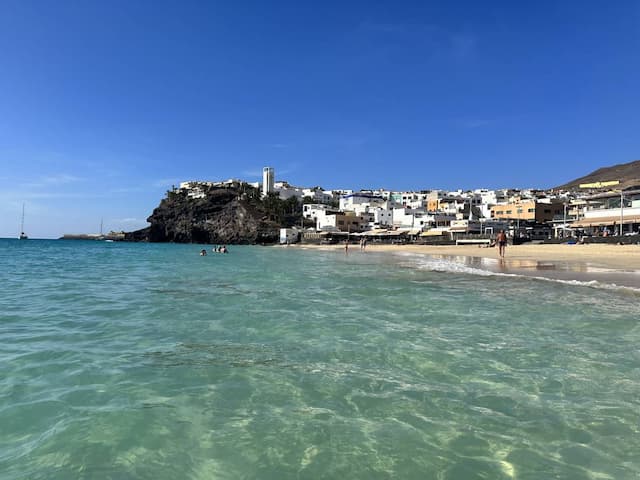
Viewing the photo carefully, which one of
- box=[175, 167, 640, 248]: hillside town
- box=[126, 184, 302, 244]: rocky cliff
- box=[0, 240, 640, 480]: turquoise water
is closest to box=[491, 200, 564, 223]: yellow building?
box=[175, 167, 640, 248]: hillside town

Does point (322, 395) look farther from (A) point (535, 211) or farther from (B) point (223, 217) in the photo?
(B) point (223, 217)

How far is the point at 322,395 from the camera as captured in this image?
4.88 meters

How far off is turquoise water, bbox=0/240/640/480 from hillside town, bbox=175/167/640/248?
47099 millimetres

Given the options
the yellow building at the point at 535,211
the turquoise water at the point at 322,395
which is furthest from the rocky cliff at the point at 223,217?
the turquoise water at the point at 322,395

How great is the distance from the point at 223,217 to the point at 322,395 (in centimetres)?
13070

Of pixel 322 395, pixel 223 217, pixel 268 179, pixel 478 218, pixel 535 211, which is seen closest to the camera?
pixel 322 395

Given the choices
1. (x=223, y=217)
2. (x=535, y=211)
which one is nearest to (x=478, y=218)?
(x=535, y=211)

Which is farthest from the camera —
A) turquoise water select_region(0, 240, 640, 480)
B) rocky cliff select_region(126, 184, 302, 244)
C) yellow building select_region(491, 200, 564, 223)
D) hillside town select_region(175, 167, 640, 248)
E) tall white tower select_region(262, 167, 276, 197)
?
tall white tower select_region(262, 167, 276, 197)

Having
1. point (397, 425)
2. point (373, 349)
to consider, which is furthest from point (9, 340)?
point (397, 425)

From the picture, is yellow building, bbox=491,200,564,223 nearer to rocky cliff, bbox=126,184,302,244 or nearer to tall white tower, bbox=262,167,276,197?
rocky cliff, bbox=126,184,302,244

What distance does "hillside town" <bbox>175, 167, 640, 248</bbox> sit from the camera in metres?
57.1

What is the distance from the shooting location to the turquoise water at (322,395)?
11.3 ft

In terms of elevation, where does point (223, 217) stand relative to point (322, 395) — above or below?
above

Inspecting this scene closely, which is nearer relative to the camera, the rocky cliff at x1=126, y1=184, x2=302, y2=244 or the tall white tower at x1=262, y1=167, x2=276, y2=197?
the rocky cliff at x1=126, y1=184, x2=302, y2=244
